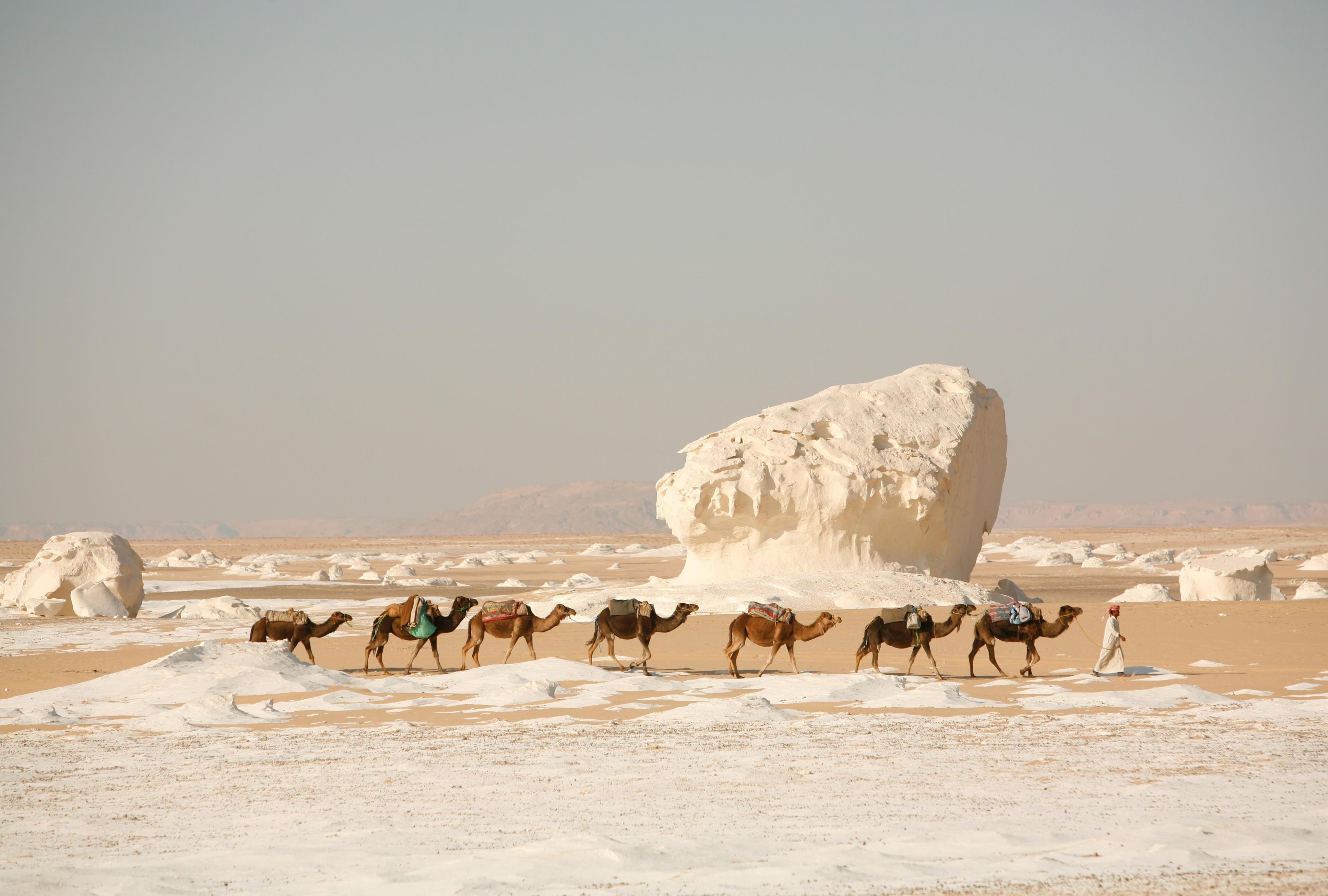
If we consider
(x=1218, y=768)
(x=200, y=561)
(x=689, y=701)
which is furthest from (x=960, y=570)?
(x=200, y=561)

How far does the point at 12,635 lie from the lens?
20.2m

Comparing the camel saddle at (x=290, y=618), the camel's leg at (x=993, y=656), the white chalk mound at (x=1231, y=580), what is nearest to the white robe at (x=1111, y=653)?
the camel's leg at (x=993, y=656)

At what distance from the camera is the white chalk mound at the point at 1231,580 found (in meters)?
25.5

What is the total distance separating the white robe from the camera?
A: 13.7 metres

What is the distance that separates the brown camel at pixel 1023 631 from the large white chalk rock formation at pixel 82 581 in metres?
18.1

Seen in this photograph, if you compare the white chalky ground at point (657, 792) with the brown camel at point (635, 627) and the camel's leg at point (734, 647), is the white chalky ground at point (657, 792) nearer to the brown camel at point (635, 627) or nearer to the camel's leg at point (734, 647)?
the camel's leg at point (734, 647)

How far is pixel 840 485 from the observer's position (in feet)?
77.9

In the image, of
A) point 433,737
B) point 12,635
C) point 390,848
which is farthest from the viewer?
point 12,635

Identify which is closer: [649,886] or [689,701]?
[649,886]

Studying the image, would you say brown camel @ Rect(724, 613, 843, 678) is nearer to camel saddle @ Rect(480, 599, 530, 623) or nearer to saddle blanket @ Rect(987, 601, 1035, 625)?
saddle blanket @ Rect(987, 601, 1035, 625)

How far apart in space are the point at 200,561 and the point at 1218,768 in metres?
54.4

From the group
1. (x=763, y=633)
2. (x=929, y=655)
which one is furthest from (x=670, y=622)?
(x=929, y=655)

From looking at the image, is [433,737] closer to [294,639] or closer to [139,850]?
[139,850]

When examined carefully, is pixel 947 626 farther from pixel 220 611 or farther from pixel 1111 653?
pixel 220 611
